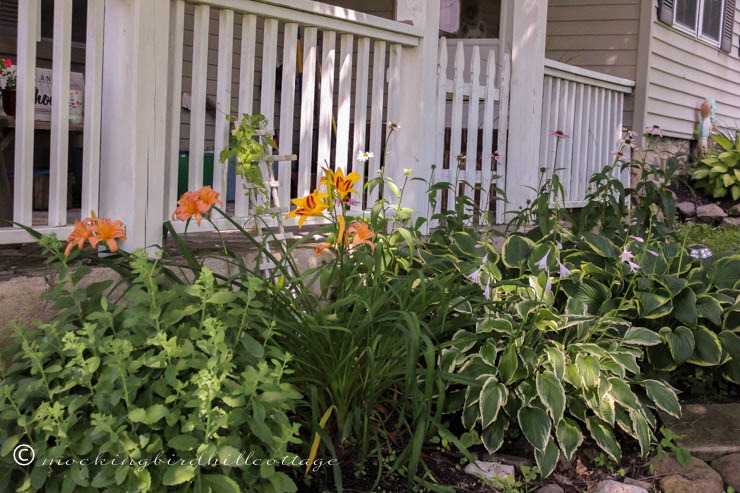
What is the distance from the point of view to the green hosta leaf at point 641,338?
2.68 meters

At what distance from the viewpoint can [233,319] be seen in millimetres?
2049

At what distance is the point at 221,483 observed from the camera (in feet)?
5.81

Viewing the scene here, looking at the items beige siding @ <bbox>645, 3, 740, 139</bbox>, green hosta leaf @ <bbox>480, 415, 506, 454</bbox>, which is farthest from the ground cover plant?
beige siding @ <bbox>645, 3, 740, 139</bbox>

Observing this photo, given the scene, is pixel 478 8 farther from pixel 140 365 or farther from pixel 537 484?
pixel 140 365

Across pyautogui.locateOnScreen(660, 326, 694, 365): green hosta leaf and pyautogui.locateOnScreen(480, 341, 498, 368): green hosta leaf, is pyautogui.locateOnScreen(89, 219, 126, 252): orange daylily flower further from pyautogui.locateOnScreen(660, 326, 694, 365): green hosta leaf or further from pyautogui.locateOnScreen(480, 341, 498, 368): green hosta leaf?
pyautogui.locateOnScreen(660, 326, 694, 365): green hosta leaf

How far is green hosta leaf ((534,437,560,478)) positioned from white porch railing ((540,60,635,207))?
299 centimetres

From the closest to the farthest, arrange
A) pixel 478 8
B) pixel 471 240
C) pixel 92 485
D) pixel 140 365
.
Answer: pixel 92 485 < pixel 140 365 < pixel 471 240 < pixel 478 8

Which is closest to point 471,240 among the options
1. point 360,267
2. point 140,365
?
point 360,267

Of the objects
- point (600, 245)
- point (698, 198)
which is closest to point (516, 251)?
point (600, 245)

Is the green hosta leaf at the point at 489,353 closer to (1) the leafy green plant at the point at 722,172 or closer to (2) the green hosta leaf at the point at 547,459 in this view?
(2) the green hosta leaf at the point at 547,459

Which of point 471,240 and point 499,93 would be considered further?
point 499,93

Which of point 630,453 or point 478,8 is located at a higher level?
point 478,8

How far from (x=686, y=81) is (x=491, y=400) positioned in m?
6.78

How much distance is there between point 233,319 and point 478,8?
6189 mm
